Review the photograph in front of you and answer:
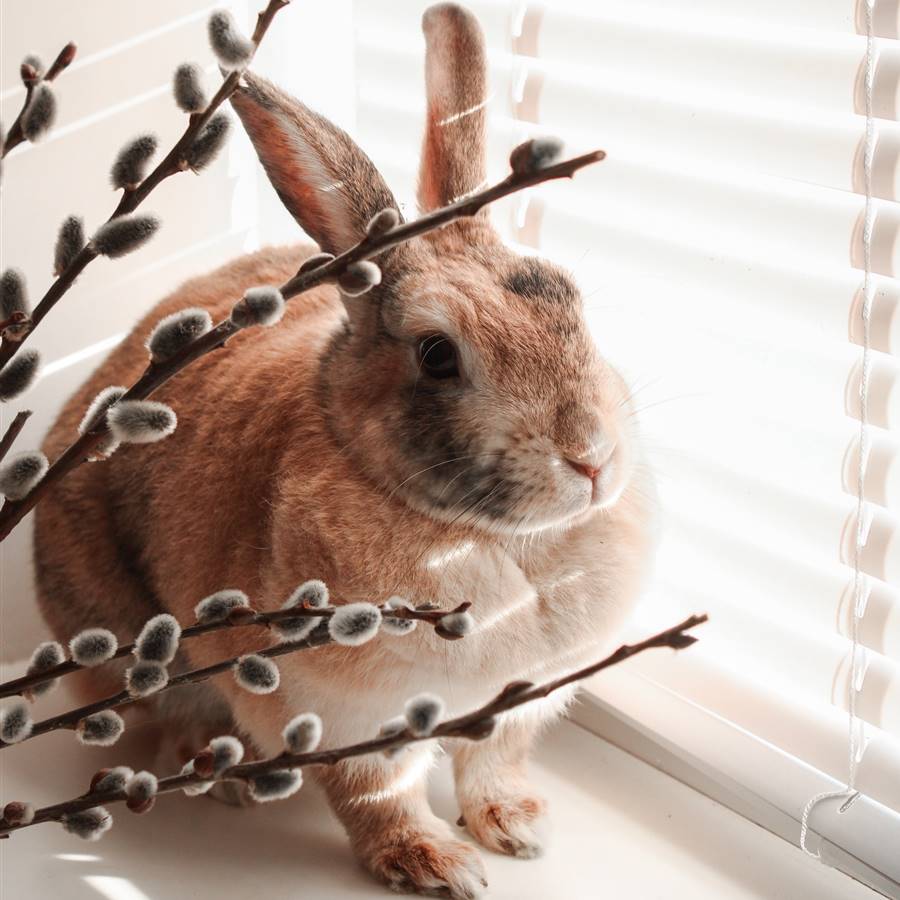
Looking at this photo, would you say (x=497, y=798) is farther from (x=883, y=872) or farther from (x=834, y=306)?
(x=834, y=306)

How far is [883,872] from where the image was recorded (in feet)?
3.51

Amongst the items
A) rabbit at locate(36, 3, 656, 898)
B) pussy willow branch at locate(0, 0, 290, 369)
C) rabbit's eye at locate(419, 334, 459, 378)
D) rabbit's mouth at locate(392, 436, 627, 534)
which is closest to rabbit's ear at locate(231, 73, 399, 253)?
rabbit at locate(36, 3, 656, 898)

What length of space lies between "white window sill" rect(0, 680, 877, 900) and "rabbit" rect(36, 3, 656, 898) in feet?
0.18

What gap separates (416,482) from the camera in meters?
0.95

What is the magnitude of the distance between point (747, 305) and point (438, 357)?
0.33 metres

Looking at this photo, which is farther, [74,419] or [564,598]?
[74,419]

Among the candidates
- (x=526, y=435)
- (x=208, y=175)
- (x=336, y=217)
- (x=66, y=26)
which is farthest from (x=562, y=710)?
(x=66, y=26)

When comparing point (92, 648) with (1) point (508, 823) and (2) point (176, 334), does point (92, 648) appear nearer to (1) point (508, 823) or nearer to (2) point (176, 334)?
(2) point (176, 334)

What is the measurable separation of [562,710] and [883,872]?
34 centimetres

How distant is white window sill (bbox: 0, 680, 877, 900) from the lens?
111cm

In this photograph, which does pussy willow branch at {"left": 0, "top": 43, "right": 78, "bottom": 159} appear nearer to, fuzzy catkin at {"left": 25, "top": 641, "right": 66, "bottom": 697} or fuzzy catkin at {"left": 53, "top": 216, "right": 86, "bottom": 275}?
fuzzy catkin at {"left": 53, "top": 216, "right": 86, "bottom": 275}

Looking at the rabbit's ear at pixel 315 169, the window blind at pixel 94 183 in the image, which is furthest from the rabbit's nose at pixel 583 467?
the window blind at pixel 94 183

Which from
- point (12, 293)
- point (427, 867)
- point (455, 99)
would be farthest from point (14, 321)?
point (427, 867)

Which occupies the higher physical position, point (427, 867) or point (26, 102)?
point (26, 102)
